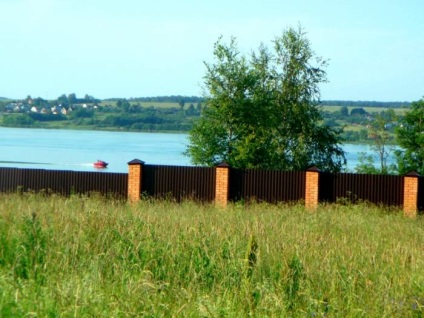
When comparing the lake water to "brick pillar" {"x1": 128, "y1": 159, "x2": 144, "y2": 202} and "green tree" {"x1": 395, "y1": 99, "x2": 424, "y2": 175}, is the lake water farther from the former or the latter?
"brick pillar" {"x1": 128, "y1": 159, "x2": 144, "y2": 202}

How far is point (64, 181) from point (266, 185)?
646 cm

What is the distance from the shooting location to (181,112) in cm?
7400

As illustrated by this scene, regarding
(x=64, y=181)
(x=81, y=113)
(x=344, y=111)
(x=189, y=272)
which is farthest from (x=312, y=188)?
(x=344, y=111)

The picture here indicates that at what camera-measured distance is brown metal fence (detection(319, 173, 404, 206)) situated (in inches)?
1016

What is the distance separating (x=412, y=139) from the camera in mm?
41969

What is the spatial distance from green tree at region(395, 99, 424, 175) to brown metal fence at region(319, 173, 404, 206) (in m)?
16.4

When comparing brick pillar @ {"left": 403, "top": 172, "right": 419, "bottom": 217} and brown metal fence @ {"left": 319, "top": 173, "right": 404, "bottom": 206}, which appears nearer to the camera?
brick pillar @ {"left": 403, "top": 172, "right": 419, "bottom": 217}

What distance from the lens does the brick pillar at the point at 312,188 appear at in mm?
25578

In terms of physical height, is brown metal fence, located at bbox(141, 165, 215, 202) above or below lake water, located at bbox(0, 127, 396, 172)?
above

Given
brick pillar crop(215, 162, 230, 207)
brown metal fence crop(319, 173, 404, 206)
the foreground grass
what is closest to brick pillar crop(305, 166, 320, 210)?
brown metal fence crop(319, 173, 404, 206)

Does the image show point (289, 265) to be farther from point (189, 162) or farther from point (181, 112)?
point (181, 112)

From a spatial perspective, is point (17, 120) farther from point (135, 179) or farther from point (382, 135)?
point (135, 179)

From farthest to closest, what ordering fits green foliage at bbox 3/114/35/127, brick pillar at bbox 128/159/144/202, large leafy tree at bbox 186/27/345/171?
green foliage at bbox 3/114/35/127
large leafy tree at bbox 186/27/345/171
brick pillar at bbox 128/159/144/202

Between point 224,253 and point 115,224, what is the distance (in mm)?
2157
